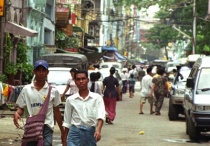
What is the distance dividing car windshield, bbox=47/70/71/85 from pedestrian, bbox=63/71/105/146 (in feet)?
45.3

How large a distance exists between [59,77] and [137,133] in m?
5.33

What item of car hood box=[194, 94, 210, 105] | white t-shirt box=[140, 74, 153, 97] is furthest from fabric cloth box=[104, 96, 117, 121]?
car hood box=[194, 94, 210, 105]

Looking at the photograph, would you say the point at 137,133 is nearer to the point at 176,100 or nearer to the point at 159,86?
the point at 176,100

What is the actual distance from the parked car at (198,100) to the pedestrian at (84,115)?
6.90 meters

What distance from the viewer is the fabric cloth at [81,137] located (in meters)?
9.29

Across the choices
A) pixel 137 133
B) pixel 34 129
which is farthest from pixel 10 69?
pixel 34 129

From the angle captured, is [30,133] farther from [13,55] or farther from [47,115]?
[13,55]

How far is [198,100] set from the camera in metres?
16.2

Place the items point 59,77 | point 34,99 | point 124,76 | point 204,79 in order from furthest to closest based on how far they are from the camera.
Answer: point 124,76, point 59,77, point 204,79, point 34,99

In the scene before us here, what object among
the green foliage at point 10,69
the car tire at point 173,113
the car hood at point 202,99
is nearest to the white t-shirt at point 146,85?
the car tire at point 173,113

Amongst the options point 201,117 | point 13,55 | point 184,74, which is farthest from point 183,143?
point 13,55

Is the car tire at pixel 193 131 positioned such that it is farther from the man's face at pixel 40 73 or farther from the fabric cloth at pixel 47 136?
the man's face at pixel 40 73

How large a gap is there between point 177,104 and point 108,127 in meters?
3.67

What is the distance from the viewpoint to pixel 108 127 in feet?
68.0
